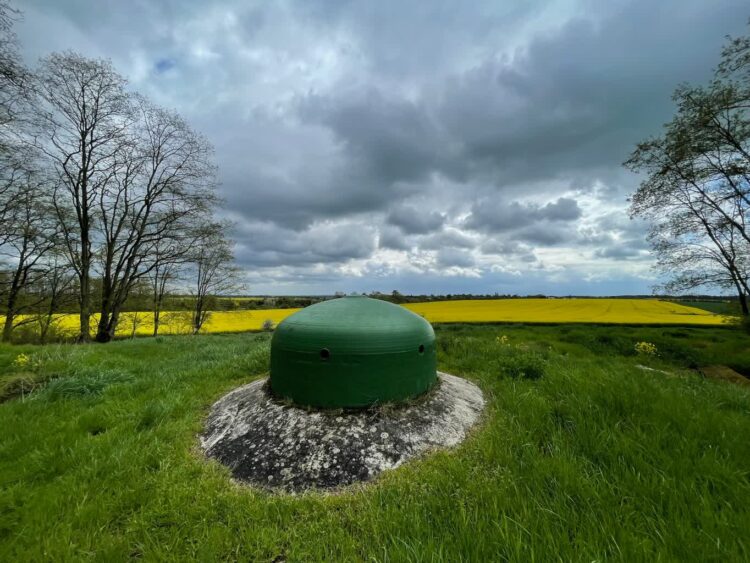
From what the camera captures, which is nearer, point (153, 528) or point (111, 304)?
point (153, 528)

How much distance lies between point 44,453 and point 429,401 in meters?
4.55

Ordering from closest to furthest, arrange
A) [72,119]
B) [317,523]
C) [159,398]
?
[317,523], [159,398], [72,119]

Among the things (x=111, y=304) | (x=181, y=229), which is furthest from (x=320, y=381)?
(x=111, y=304)

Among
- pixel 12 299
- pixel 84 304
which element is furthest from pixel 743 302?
pixel 12 299

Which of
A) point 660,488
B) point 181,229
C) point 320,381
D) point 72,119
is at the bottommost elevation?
point 660,488

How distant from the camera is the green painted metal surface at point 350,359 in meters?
4.04

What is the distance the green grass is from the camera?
82.4 inches

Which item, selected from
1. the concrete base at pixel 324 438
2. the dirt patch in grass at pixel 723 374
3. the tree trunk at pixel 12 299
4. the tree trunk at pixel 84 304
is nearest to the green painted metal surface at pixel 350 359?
the concrete base at pixel 324 438

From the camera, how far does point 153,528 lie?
2.65 meters

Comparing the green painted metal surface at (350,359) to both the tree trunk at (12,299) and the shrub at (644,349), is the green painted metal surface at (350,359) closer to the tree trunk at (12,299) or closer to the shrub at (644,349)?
the shrub at (644,349)

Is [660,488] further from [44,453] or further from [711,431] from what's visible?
[44,453]

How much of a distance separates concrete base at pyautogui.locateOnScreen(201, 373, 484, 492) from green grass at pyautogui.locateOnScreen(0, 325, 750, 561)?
19cm

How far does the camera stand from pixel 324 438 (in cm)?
363

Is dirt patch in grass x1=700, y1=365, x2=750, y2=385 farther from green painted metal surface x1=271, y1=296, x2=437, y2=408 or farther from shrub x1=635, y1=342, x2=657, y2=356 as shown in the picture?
green painted metal surface x1=271, y1=296, x2=437, y2=408
